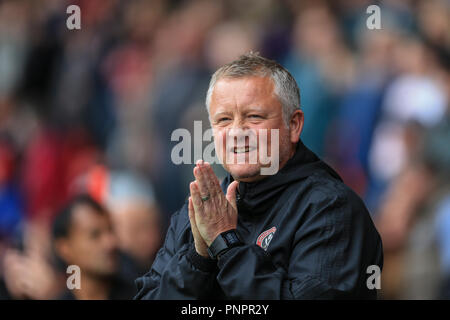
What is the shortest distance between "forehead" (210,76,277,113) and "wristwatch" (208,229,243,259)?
39 centimetres

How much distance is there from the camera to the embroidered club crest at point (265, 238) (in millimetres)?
1996

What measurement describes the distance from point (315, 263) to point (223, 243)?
0.84 feet

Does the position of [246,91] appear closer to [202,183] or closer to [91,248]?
[202,183]

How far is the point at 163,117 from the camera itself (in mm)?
5035

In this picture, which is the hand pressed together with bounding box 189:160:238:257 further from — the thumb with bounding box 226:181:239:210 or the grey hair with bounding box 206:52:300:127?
the grey hair with bounding box 206:52:300:127

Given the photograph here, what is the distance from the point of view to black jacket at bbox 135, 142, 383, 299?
72.2 inches

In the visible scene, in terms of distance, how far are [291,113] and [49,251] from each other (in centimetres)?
Answer: 293

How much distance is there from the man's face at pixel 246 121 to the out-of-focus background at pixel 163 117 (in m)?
1.69

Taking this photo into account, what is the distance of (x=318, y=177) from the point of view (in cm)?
208

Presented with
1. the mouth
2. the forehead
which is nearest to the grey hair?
the forehead

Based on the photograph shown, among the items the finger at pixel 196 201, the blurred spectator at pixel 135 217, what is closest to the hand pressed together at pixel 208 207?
the finger at pixel 196 201

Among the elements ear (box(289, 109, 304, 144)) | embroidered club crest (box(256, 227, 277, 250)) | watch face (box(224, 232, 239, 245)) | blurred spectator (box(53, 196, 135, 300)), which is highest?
ear (box(289, 109, 304, 144))

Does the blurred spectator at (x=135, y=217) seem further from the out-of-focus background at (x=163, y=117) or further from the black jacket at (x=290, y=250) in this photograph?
the black jacket at (x=290, y=250)

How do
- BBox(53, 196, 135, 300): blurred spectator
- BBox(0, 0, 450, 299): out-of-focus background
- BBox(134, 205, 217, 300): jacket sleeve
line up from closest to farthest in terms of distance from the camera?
BBox(134, 205, 217, 300): jacket sleeve
BBox(53, 196, 135, 300): blurred spectator
BBox(0, 0, 450, 299): out-of-focus background
